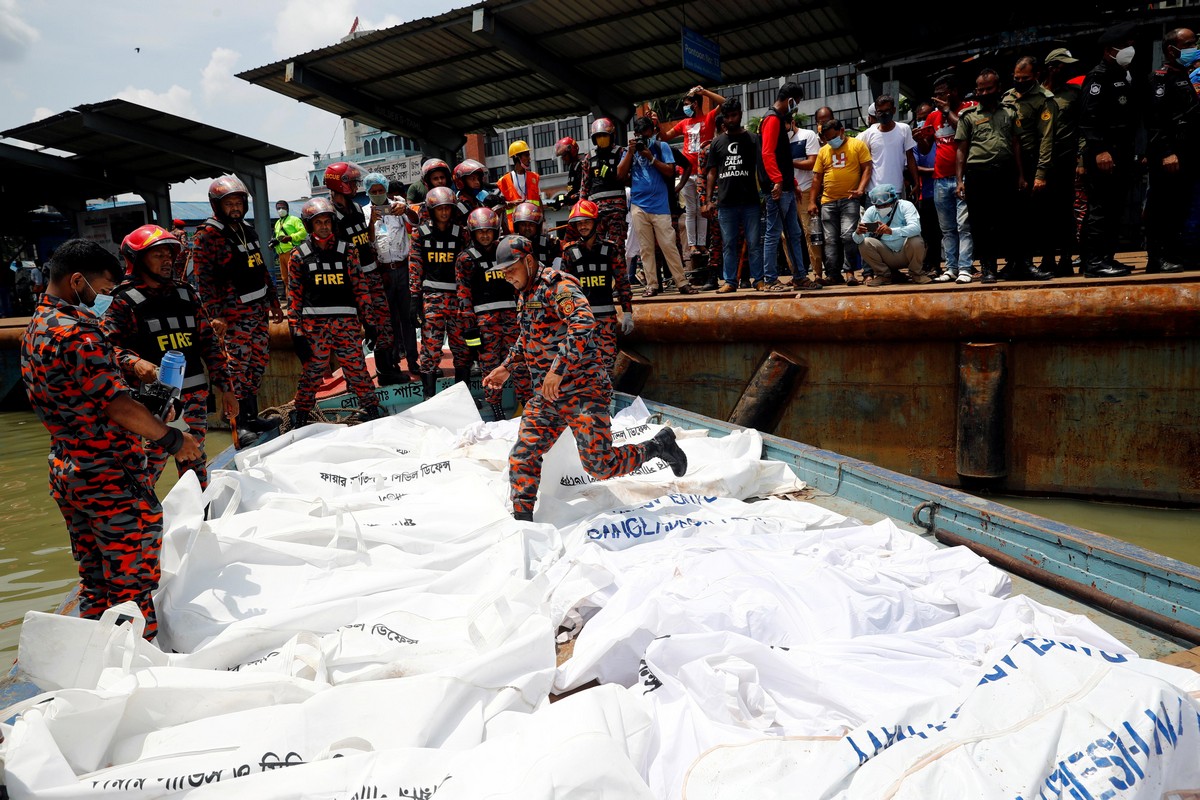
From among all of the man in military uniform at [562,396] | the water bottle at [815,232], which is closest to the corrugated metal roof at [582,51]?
the water bottle at [815,232]

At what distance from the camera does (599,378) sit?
4.35m

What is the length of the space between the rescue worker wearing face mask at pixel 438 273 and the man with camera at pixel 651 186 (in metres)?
1.79

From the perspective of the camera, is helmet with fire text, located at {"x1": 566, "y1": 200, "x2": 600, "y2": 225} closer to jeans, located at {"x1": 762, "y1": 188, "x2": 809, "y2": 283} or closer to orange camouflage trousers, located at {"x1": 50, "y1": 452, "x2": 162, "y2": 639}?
jeans, located at {"x1": 762, "y1": 188, "x2": 809, "y2": 283}

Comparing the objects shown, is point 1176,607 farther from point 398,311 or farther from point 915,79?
point 915,79

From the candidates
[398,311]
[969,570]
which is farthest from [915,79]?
[969,570]

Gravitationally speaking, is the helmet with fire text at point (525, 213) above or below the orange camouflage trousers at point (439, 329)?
above

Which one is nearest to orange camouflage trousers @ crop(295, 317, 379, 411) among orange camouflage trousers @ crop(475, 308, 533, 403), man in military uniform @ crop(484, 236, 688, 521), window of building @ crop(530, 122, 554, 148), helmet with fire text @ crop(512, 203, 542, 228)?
orange camouflage trousers @ crop(475, 308, 533, 403)

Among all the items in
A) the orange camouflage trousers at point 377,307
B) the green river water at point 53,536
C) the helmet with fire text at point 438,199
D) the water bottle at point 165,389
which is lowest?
the green river water at point 53,536

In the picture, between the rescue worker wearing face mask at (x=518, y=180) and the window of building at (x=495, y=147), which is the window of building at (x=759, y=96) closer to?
the window of building at (x=495, y=147)

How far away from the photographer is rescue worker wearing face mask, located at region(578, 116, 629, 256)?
7.66 meters

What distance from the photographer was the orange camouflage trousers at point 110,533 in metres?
3.09

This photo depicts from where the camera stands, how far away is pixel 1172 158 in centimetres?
582

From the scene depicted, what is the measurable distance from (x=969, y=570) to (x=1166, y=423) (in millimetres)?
3468

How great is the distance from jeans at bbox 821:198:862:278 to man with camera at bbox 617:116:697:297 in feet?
4.70
